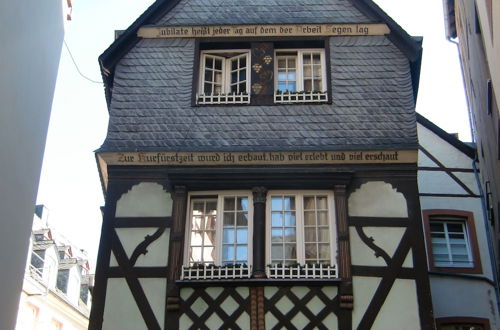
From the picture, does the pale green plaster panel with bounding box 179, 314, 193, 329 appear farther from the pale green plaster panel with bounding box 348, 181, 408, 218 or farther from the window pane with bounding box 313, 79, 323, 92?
the window pane with bounding box 313, 79, 323, 92

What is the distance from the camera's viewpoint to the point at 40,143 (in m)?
A: 11.2

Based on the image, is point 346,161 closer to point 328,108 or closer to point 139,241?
point 328,108

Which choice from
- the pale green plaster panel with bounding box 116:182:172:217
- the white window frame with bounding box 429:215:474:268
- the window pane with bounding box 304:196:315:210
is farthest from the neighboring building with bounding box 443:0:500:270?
the pale green plaster panel with bounding box 116:182:172:217

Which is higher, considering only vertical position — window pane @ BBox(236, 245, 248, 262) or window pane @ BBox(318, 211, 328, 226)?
window pane @ BBox(318, 211, 328, 226)

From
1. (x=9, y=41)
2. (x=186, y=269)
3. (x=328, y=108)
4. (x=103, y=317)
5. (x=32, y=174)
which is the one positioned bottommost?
(x=103, y=317)

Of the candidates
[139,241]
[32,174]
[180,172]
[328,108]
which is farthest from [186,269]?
[328,108]

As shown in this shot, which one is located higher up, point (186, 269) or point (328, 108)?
point (328, 108)

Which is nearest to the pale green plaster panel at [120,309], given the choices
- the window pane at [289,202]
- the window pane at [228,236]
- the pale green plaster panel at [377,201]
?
the window pane at [228,236]

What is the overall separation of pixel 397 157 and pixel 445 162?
466 centimetres

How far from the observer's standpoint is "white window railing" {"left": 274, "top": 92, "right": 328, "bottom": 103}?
12.8m

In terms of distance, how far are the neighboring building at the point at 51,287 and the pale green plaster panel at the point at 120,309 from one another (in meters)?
7.14

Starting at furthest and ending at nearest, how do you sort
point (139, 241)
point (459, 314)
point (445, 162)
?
1. point (445, 162)
2. point (459, 314)
3. point (139, 241)

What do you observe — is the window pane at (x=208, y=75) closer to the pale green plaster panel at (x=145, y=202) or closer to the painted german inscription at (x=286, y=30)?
the painted german inscription at (x=286, y=30)

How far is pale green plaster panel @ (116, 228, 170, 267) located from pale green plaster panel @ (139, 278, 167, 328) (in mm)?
271
